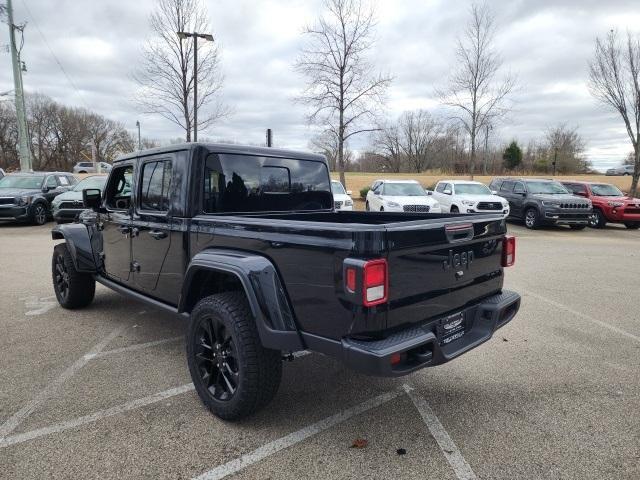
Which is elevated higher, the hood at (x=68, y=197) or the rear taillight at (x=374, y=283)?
the hood at (x=68, y=197)

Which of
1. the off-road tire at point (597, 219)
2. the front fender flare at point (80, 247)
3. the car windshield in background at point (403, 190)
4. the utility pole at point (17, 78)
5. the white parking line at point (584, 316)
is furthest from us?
the utility pole at point (17, 78)

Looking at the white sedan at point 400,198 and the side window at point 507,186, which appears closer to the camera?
the white sedan at point 400,198

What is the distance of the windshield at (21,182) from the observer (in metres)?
15.2

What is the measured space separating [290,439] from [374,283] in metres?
1.21

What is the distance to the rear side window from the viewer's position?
3531 mm

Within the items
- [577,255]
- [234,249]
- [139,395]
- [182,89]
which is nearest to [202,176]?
[234,249]

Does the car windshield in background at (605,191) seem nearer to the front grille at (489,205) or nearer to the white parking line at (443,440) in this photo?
the front grille at (489,205)

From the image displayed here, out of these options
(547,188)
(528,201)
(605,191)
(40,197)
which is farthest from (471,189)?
(40,197)

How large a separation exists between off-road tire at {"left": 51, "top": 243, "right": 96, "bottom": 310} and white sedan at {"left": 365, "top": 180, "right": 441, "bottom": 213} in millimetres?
10717

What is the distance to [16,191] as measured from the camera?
14742 mm

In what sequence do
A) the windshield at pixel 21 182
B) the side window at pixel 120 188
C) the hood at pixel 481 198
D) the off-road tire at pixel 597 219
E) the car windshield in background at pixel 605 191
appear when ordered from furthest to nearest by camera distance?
the car windshield in background at pixel 605 191, the off-road tire at pixel 597 219, the hood at pixel 481 198, the windshield at pixel 21 182, the side window at pixel 120 188

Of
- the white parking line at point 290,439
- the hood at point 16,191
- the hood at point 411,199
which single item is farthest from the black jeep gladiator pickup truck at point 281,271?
the hood at point 16,191

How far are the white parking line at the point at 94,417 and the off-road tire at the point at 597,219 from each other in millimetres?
16983

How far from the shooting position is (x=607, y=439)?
9.18 feet
